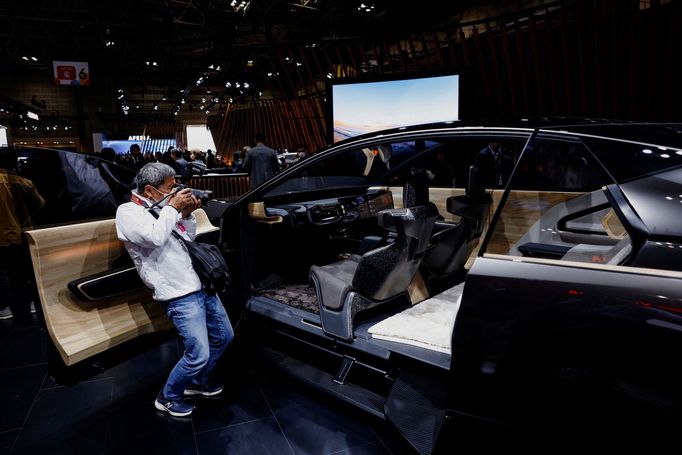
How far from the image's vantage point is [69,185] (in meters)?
2.62

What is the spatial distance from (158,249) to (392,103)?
231 inches

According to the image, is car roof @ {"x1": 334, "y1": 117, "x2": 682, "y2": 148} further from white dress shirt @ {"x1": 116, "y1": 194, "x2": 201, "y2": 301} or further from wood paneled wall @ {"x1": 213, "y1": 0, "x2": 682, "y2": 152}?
wood paneled wall @ {"x1": 213, "y1": 0, "x2": 682, "y2": 152}

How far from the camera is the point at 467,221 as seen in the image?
2.74 meters

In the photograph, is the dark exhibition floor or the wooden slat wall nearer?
the dark exhibition floor

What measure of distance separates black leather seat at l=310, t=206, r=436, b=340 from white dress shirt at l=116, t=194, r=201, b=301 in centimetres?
69

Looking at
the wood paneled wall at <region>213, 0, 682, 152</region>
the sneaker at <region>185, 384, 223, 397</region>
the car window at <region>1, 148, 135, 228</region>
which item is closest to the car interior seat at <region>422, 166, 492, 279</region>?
the sneaker at <region>185, 384, 223, 397</region>

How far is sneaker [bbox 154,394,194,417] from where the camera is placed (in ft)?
7.93

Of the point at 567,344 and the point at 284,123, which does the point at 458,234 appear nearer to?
the point at 567,344

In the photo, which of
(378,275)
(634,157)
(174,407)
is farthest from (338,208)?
(634,157)

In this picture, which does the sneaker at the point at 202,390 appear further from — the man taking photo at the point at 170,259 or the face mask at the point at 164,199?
the face mask at the point at 164,199

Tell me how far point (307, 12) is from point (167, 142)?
56.6 ft

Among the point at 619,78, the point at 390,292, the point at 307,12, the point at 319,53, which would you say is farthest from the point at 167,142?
the point at 390,292

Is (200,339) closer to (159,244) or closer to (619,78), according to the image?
(159,244)

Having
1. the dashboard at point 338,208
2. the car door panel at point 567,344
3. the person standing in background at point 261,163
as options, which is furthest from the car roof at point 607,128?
the person standing in background at point 261,163
